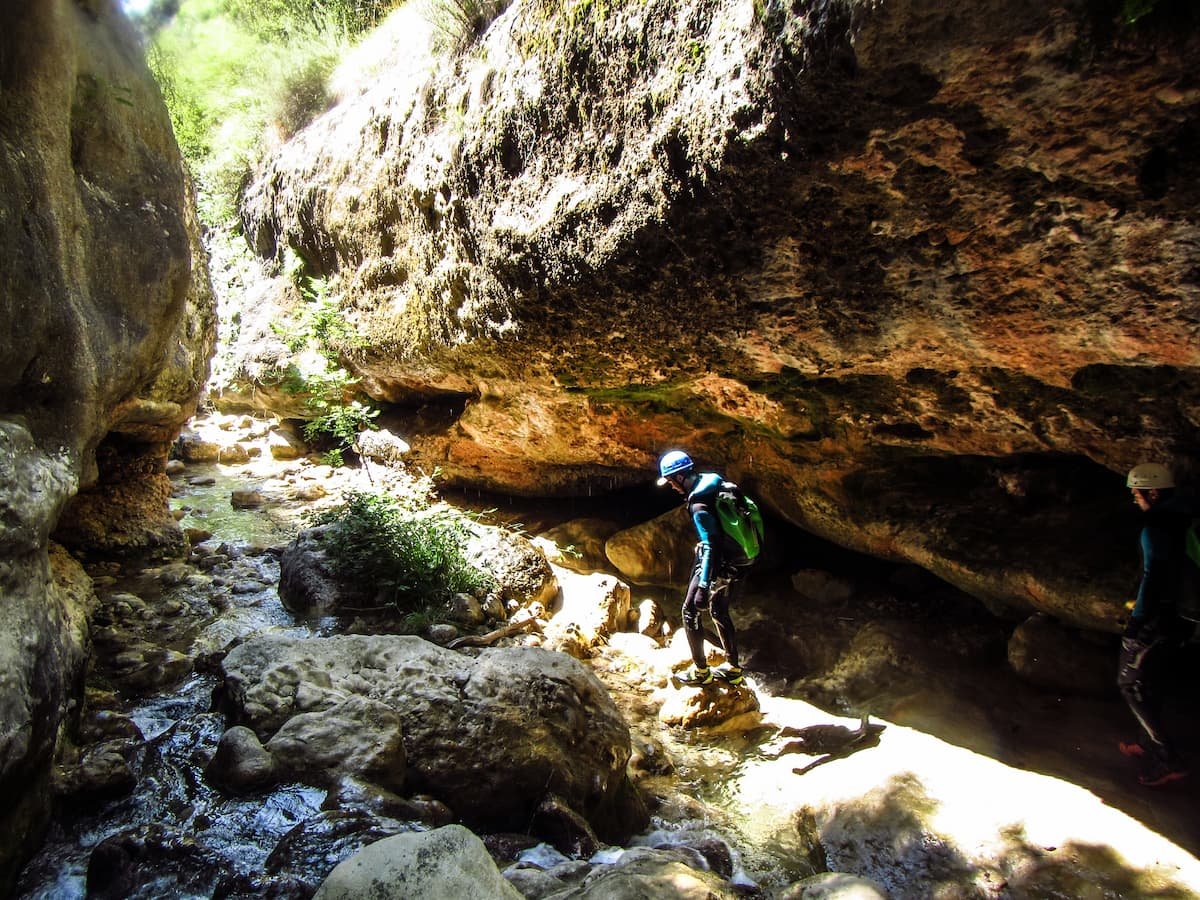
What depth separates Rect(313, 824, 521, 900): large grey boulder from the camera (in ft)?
6.87

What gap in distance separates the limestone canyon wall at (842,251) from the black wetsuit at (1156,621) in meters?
0.40

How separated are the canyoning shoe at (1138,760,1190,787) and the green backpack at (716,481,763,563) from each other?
2.90m

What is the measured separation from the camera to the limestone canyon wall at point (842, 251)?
2.57 metres

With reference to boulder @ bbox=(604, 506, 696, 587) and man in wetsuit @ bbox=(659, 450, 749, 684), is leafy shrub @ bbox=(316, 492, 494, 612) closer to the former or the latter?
boulder @ bbox=(604, 506, 696, 587)

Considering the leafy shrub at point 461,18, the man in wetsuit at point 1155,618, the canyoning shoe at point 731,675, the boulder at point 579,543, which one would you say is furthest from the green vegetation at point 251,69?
the man in wetsuit at point 1155,618

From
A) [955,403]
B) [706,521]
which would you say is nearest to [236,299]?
[706,521]

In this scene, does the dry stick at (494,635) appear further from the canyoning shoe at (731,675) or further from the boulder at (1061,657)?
the boulder at (1061,657)

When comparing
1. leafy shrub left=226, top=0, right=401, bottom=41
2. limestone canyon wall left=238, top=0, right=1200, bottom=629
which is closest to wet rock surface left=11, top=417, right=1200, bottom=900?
limestone canyon wall left=238, top=0, right=1200, bottom=629

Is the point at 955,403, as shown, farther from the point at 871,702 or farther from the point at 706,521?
the point at 871,702

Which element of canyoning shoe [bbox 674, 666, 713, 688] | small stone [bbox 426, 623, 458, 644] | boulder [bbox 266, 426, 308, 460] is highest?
boulder [bbox 266, 426, 308, 460]

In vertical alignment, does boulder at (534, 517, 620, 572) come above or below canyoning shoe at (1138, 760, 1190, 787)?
above

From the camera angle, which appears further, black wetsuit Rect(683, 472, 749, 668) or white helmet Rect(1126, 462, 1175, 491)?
black wetsuit Rect(683, 472, 749, 668)

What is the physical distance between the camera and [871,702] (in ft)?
17.1

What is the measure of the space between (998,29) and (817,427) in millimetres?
3345
